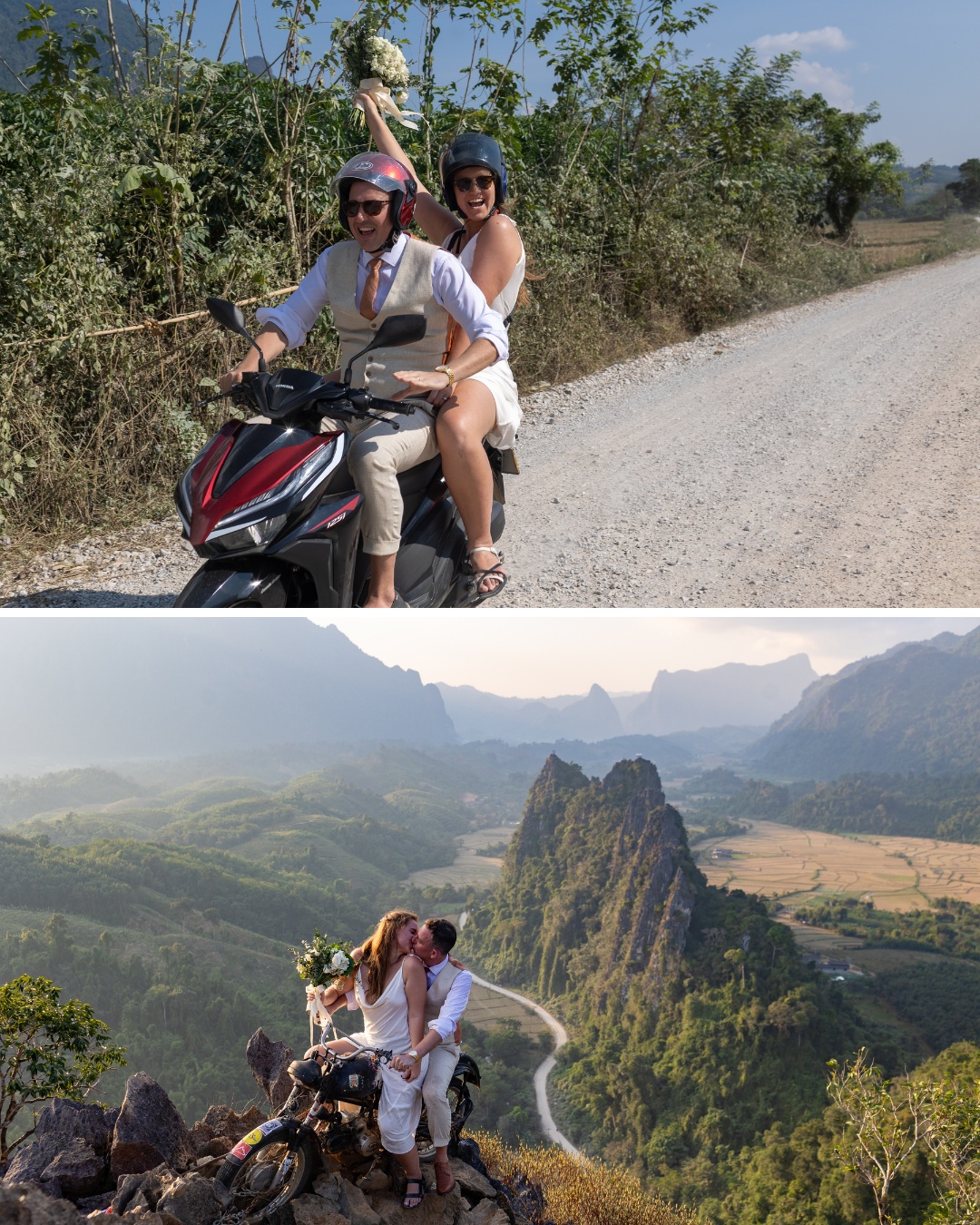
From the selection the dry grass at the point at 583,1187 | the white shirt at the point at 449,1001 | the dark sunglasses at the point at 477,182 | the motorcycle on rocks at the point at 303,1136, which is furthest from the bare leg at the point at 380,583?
the dry grass at the point at 583,1187

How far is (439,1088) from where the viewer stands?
3111 mm

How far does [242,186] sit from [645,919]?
702cm

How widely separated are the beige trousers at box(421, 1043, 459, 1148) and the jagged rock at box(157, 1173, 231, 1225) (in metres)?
0.66

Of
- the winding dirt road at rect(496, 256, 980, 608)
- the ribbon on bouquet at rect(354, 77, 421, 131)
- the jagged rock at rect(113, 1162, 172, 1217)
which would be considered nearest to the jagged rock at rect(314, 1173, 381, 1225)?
the jagged rock at rect(113, 1162, 172, 1217)

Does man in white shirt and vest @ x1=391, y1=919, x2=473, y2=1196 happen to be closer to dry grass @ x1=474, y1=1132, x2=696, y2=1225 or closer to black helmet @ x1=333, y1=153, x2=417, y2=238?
dry grass @ x1=474, y1=1132, x2=696, y2=1225

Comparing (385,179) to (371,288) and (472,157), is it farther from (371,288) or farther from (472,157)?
(472,157)

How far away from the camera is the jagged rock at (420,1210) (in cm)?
323

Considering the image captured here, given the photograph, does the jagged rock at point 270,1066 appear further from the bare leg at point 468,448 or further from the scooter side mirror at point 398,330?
the scooter side mirror at point 398,330

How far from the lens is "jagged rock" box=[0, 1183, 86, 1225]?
2564mm

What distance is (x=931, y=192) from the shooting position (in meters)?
32.1

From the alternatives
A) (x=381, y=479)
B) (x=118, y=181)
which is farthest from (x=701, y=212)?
(x=381, y=479)

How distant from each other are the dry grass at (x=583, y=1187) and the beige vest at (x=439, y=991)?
5.46 feet

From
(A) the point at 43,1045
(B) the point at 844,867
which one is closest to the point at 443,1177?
(A) the point at 43,1045

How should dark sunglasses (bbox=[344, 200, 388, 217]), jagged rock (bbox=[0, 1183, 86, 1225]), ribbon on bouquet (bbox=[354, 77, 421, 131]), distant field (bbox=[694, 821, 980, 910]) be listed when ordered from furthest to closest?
distant field (bbox=[694, 821, 980, 910]), ribbon on bouquet (bbox=[354, 77, 421, 131]), dark sunglasses (bbox=[344, 200, 388, 217]), jagged rock (bbox=[0, 1183, 86, 1225])
